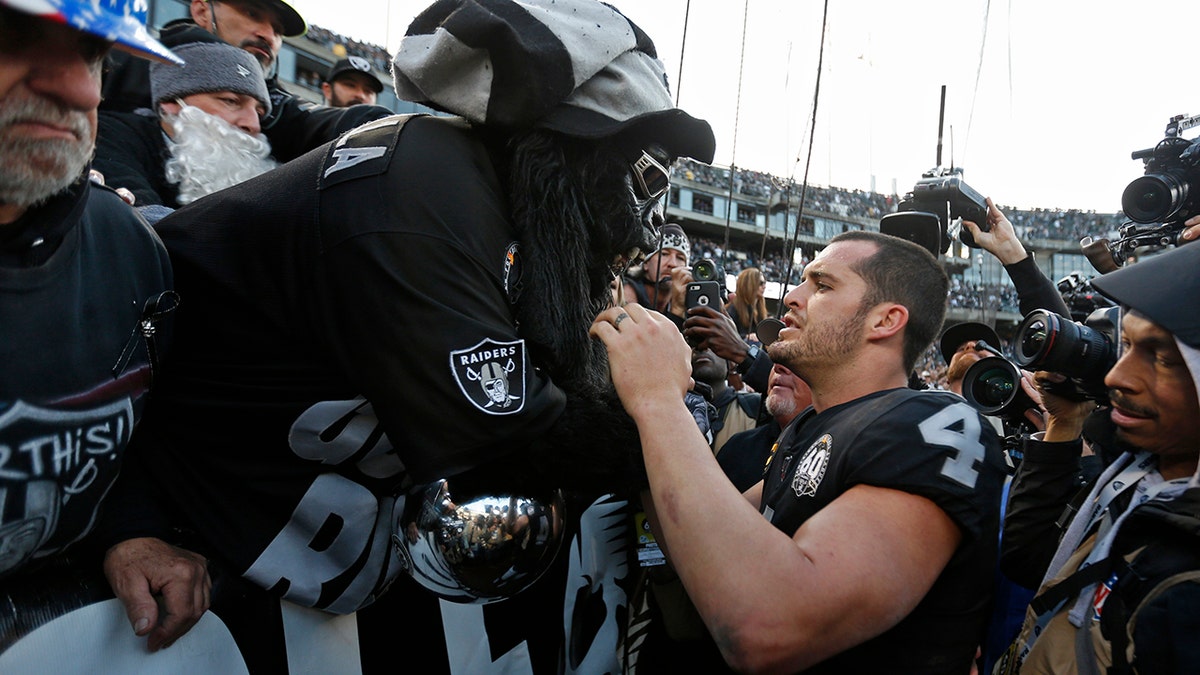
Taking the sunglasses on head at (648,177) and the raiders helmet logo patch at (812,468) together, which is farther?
the sunglasses on head at (648,177)

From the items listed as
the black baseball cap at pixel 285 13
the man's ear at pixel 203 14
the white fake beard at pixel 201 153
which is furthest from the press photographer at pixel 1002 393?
the man's ear at pixel 203 14

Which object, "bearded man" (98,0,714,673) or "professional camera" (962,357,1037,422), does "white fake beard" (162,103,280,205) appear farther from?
"professional camera" (962,357,1037,422)

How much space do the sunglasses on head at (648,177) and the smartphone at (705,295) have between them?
194cm

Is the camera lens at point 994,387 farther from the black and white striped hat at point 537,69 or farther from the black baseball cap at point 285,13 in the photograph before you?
the black baseball cap at point 285,13

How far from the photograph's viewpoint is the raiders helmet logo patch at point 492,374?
1417 mm

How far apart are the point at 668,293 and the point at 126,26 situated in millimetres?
3924

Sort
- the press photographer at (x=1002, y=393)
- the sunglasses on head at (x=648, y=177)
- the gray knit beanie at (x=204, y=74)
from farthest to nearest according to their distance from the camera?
the gray knit beanie at (x=204, y=74) < the press photographer at (x=1002, y=393) < the sunglasses on head at (x=648, y=177)

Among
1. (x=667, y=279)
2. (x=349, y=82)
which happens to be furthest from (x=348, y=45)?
(x=667, y=279)

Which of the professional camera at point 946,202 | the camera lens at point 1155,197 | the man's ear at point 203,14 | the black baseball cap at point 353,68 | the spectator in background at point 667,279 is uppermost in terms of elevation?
the man's ear at point 203,14

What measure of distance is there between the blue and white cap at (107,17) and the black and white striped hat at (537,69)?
0.58 meters

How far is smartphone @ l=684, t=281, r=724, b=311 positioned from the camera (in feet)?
12.7

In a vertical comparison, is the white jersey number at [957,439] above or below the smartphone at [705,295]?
above

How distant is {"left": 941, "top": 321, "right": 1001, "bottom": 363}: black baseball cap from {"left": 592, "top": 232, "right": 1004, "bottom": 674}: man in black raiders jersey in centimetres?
127

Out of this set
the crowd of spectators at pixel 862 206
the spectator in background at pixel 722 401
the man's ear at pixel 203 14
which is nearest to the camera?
the man's ear at pixel 203 14
